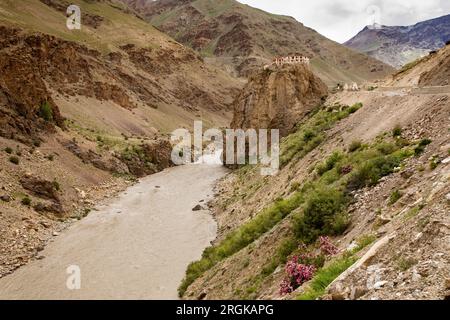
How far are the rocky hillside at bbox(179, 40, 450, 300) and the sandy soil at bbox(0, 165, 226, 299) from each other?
3.43 meters

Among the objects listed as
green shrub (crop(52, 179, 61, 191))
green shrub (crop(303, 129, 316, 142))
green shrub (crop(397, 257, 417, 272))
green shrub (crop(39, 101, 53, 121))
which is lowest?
green shrub (crop(52, 179, 61, 191))

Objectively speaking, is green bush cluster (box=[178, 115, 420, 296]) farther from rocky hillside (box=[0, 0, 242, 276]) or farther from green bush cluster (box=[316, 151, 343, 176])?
rocky hillside (box=[0, 0, 242, 276])

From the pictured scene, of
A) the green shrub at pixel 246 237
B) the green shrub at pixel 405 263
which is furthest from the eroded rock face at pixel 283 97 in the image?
the green shrub at pixel 405 263

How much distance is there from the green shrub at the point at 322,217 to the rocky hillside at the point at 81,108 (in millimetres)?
17640

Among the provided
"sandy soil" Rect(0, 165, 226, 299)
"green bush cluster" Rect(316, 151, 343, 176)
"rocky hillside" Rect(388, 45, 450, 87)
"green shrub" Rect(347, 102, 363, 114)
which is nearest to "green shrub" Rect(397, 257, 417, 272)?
"green bush cluster" Rect(316, 151, 343, 176)

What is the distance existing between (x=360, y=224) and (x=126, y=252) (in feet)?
58.5

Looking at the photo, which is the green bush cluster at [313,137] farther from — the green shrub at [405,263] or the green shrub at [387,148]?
the green shrub at [405,263]

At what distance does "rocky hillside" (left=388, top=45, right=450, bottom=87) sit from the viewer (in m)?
25.3

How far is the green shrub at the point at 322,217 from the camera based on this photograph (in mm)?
13352

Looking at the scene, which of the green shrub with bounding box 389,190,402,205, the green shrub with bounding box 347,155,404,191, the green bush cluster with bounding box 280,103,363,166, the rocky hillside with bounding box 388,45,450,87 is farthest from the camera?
the green bush cluster with bounding box 280,103,363,166

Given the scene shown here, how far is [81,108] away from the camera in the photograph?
68.7m

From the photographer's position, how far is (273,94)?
4891 cm
